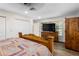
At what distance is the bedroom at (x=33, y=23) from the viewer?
1473 mm

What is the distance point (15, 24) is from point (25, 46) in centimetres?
42

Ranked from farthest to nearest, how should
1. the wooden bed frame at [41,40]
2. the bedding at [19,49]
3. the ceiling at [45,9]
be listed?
the wooden bed frame at [41,40]
the ceiling at [45,9]
the bedding at [19,49]

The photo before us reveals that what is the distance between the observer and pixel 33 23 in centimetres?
164

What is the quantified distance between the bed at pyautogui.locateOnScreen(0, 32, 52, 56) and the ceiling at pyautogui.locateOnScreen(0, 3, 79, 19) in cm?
39

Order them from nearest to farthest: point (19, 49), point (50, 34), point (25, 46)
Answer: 1. point (19, 49)
2. point (25, 46)
3. point (50, 34)

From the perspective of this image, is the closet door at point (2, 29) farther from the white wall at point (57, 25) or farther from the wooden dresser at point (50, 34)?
the wooden dresser at point (50, 34)

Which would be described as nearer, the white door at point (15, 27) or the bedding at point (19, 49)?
the bedding at point (19, 49)

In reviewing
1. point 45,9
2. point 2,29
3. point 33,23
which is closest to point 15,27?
point 2,29

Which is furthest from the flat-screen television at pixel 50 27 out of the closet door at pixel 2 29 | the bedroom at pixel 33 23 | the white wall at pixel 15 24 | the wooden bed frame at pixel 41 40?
the closet door at pixel 2 29

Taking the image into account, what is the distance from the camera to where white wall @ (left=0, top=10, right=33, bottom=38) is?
4.97 ft

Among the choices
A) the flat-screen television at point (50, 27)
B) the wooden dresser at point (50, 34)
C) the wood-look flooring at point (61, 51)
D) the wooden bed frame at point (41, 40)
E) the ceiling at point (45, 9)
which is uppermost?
the ceiling at point (45, 9)

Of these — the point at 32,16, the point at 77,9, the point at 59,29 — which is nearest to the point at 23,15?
the point at 32,16

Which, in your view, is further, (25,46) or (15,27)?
(15,27)

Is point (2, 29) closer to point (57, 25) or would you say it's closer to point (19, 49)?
point (19, 49)
